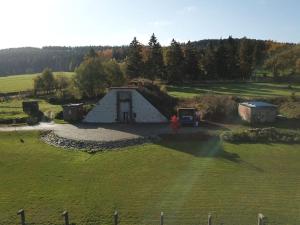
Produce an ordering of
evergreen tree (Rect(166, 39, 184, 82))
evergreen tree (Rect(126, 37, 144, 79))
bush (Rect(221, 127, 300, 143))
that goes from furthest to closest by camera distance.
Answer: evergreen tree (Rect(166, 39, 184, 82)) → evergreen tree (Rect(126, 37, 144, 79)) → bush (Rect(221, 127, 300, 143))

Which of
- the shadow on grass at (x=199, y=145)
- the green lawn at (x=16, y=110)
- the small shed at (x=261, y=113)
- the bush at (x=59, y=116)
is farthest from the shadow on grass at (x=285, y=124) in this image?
the green lawn at (x=16, y=110)

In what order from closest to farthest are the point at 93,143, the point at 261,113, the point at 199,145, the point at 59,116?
the point at 199,145 < the point at 93,143 < the point at 261,113 < the point at 59,116

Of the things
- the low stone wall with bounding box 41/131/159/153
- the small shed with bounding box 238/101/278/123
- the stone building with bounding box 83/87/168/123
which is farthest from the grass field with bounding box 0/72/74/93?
the small shed with bounding box 238/101/278/123

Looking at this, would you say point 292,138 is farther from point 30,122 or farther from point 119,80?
point 119,80

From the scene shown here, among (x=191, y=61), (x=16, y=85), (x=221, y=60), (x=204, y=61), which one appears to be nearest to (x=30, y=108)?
(x=191, y=61)

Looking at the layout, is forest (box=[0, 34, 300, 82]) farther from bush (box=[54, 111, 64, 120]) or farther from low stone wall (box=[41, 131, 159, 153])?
low stone wall (box=[41, 131, 159, 153])

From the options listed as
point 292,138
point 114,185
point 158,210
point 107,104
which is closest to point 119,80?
point 107,104

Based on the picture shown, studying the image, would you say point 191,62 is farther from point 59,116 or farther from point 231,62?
point 59,116
